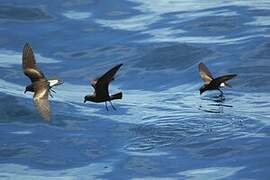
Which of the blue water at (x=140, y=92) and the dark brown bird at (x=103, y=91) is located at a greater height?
the dark brown bird at (x=103, y=91)

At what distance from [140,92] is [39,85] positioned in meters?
4.89

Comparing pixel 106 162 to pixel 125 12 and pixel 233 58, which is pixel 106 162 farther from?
pixel 125 12

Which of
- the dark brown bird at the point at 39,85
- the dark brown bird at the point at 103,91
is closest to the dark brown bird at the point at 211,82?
the dark brown bird at the point at 103,91

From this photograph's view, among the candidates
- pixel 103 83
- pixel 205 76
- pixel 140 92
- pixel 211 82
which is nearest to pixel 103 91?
pixel 103 83

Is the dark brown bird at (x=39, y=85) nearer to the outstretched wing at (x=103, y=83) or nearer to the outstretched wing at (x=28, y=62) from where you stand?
the outstretched wing at (x=28, y=62)

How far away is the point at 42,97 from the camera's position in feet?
44.5

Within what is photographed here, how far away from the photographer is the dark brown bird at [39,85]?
13.2m

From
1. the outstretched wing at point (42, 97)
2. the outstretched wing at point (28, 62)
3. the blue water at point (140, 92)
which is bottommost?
the blue water at point (140, 92)

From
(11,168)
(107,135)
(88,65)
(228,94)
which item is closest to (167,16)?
(88,65)

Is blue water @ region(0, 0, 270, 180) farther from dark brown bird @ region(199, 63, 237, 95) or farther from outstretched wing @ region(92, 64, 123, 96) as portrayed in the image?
outstretched wing @ region(92, 64, 123, 96)

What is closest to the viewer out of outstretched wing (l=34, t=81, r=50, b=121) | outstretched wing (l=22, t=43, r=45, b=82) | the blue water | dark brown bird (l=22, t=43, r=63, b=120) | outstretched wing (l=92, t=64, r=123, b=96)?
outstretched wing (l=34, t=81, r=50, b=121)

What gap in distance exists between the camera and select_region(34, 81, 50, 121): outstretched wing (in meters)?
13.0

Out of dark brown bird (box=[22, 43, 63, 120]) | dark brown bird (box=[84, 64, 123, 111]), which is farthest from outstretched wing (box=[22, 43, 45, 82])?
dark brown bird (box=[84, 64, 123, 111])

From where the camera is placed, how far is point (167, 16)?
23578 mm
